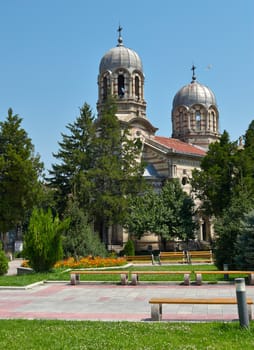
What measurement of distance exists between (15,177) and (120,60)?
18942mm

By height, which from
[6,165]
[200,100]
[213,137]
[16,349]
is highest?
[200,100]

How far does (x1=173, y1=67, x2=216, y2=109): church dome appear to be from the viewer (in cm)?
5631

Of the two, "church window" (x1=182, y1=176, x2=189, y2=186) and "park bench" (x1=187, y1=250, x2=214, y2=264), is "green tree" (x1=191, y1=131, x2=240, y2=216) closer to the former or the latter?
"church window" (x1=182, y1=176, x2=189, y2=186)

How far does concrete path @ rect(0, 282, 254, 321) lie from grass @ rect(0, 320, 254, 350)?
39.4 inches

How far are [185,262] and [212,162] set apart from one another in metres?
13.6

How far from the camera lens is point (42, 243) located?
19.4 m

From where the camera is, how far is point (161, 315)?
982cm

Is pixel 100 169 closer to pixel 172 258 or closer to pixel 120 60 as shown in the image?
pixel 172 258

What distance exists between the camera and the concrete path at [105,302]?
10.2m

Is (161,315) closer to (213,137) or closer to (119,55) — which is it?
Result: (119,55)

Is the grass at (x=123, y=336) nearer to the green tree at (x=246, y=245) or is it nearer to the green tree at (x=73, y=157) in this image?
the green tree at (x=246, y=245)

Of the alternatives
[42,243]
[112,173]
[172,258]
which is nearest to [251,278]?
[42,243]

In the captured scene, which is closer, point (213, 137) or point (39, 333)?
point (39, 333)

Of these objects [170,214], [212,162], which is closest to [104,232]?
[170,214]
